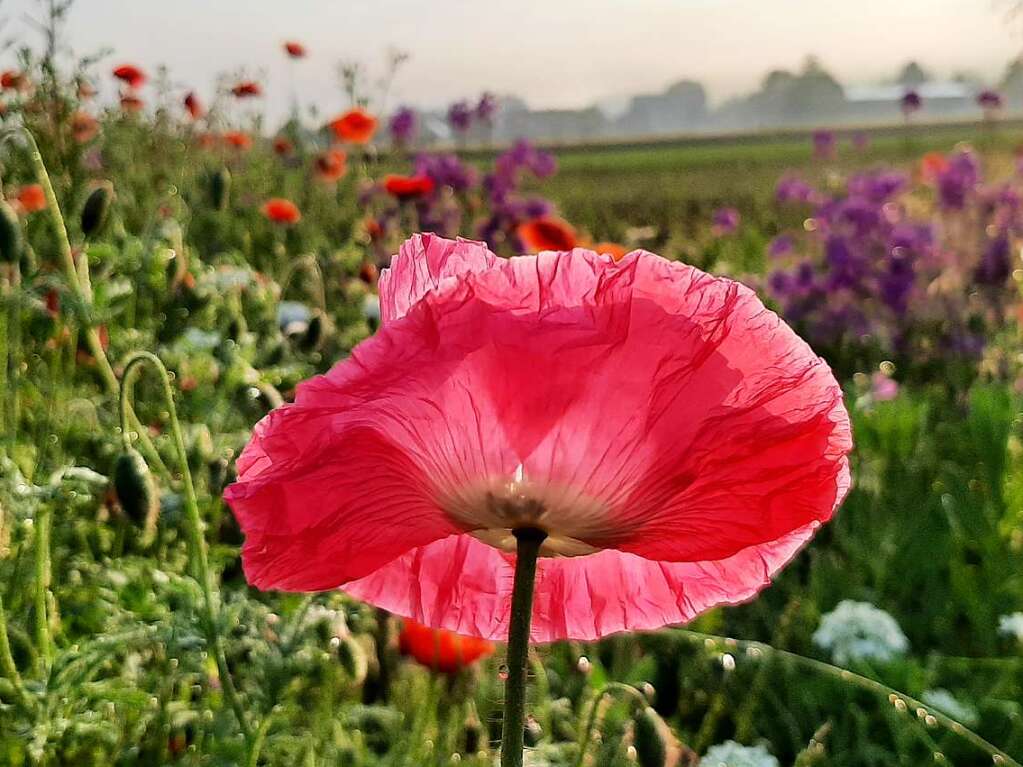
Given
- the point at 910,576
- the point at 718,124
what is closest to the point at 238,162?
the point at 910,576

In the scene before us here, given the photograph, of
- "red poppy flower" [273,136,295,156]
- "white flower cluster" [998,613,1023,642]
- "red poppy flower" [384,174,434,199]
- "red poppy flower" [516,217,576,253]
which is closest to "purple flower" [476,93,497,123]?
"red poppy flower" [273,136,295,156]

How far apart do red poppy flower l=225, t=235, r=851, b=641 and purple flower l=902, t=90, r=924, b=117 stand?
8781 millimetres

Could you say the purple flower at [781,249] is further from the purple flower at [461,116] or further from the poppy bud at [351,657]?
the poppy bud at [351,657]

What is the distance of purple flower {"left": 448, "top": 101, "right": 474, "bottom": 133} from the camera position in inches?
271

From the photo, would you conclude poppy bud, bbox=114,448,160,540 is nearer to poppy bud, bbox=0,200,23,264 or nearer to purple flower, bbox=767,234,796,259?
poppy bud, bbox=0,200,23,264

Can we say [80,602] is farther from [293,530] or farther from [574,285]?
[574,285]

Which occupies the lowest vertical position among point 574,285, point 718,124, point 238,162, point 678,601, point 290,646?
point 290,646

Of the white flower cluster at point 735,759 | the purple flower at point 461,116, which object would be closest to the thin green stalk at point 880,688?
the white flower cluster at point 735,759

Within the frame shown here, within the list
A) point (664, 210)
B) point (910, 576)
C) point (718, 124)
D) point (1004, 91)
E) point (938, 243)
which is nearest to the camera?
point (910, 576)

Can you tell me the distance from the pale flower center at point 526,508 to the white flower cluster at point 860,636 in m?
1.55

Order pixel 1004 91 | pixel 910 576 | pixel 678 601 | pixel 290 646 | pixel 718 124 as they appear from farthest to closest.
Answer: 1. pixel 718 124
2. pixel 1004 91
3. pixel 910 576
4. pixel 290 646
5. pixel 678 601

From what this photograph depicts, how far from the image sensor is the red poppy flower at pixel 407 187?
4.59 meters

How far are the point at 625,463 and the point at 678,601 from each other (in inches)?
6.8

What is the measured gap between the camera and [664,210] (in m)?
12.0
